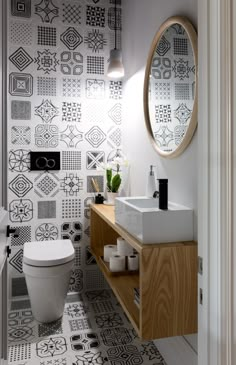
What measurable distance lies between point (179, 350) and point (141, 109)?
61.4 inches

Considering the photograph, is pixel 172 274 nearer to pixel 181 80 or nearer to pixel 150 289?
pixel 150 289

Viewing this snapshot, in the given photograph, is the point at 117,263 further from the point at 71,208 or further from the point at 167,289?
the point at 71,208

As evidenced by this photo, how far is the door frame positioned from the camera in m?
0.82

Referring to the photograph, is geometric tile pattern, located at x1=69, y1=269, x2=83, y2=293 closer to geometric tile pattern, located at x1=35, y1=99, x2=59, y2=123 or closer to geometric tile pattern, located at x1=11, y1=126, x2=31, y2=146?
geometric tile pattern, located at x1=11, y1=126, x2=31, y2=146

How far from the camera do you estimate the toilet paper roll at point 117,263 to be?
6.82 feet

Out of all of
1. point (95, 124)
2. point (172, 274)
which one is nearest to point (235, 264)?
point (172, 274)

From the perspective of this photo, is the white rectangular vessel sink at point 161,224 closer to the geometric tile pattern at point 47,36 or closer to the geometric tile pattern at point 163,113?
the geometric tile pattern at point 163,113

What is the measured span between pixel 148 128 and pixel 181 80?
17.8 inches

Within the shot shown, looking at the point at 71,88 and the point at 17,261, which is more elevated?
the point at 71,88

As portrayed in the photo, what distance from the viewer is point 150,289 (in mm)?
1395

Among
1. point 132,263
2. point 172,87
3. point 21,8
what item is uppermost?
point 21,8

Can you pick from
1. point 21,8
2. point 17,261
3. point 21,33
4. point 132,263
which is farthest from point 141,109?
point 17,261

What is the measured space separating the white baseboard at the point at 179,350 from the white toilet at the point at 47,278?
751 millimetres

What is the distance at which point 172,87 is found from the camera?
1.71 metres
